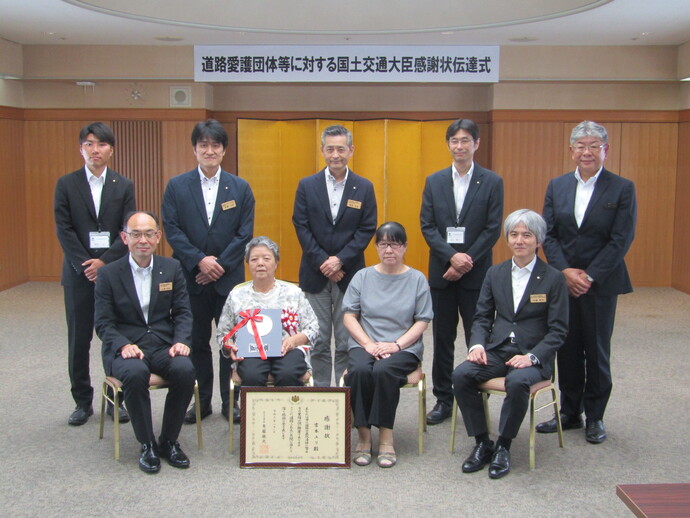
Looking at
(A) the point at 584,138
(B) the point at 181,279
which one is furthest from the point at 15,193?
(A) the point at 584,138

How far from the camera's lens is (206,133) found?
3834 millimetres

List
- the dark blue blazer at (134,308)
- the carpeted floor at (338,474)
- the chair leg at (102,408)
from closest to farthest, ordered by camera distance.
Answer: the carpeted floor at (338,474)
the dark blue blazer at (134,308)
the chair leg at (102,408)

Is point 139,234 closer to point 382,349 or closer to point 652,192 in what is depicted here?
point 382,349

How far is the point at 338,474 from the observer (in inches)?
130

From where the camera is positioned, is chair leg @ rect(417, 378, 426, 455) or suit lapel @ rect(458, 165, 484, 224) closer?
chair leg @ rect(417, 378, 426, 455)

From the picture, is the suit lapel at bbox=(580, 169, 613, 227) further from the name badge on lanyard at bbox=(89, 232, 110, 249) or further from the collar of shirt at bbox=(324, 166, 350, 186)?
the name badge on lanyard at bbox=(89, 232, 110, 249)

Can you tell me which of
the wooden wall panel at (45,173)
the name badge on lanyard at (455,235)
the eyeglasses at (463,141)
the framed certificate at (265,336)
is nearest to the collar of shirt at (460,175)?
the eyeglasses at (463,141)

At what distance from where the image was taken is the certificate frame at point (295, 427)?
130 inches

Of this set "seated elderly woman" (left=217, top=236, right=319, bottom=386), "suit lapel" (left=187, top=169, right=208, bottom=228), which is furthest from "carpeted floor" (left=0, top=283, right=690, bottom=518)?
"suit lapel" (left=187, top=169, right=208, bottom=228)

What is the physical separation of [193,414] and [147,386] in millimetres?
710

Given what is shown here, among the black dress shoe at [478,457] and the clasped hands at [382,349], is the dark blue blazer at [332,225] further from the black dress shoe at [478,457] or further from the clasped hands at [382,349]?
the black dress shoe at [478,457]

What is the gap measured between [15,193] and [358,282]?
591 cm

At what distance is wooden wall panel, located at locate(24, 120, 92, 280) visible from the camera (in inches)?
328

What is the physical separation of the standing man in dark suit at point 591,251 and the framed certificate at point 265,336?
142 centimetres
